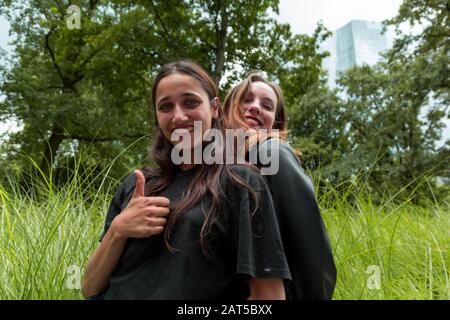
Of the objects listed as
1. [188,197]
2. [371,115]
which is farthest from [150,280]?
[371,115]

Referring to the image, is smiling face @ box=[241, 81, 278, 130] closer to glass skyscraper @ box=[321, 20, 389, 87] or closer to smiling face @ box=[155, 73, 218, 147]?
smiling face @ box=[155, 73, 218, 147]

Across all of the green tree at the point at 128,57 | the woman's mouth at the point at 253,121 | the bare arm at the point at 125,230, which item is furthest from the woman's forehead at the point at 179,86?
the green tree at the point at 128,57

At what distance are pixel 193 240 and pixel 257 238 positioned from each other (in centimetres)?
18

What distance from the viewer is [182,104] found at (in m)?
1.42

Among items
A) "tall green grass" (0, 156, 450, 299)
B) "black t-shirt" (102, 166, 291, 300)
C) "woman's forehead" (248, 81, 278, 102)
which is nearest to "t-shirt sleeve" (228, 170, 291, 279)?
"black t-shirt" (102, 166, 291, 300)

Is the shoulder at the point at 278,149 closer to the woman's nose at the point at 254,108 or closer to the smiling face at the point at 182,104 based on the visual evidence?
the smiling face at the point at 182,104

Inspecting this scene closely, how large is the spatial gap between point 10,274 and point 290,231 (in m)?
1.45

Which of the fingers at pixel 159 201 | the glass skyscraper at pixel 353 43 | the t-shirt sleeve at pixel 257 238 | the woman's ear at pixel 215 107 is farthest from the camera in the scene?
the glass skyscraper at pixel 353 43

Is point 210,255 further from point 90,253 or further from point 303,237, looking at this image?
point 90,253

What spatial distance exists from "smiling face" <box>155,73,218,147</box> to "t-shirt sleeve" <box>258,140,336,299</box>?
31cm

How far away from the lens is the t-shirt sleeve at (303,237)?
1357 millimetres

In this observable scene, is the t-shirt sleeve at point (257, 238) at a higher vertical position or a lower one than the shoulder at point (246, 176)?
lower

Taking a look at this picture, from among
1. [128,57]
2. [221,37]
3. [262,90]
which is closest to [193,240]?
[262,90]

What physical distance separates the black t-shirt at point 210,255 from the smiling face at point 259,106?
0.73 m
